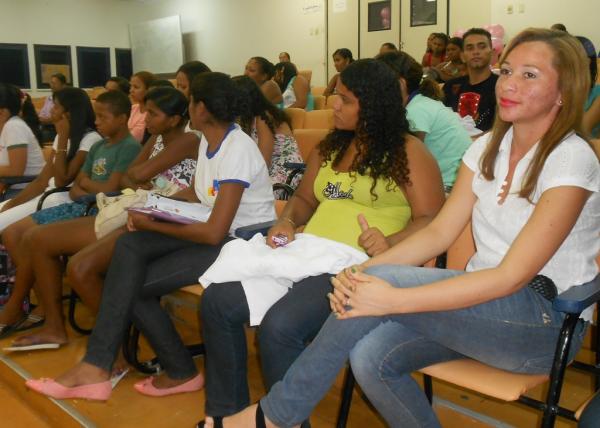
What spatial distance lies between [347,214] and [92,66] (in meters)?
11.7

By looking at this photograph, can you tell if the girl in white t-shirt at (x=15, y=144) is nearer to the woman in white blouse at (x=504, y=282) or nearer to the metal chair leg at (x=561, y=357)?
the woman in white blouse at (x=504, y=282)

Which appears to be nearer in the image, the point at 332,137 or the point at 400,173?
the point at 400,173

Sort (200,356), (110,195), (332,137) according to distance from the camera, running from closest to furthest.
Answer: (332,137)
(200,356)
(110,195)

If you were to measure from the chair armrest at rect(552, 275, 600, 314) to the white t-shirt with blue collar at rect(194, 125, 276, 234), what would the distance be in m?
1.09

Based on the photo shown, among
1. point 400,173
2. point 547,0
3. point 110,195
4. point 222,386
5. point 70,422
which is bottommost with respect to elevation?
point 70,422

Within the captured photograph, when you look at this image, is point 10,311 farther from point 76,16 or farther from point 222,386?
point 76,16

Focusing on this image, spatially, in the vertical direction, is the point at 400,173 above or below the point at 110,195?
above

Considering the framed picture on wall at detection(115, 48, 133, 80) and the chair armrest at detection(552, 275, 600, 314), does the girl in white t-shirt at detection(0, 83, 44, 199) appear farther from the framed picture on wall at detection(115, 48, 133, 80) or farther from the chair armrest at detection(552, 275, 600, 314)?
the framed picture on wall at detection(115, 48, 133, 80)

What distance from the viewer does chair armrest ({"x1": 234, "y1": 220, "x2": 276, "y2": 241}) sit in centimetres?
189

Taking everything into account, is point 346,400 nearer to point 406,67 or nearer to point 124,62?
point 406,67

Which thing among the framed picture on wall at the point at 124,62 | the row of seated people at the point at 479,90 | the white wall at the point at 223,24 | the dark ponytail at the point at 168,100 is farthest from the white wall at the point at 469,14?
the framed picture on wall at the point at 124,62

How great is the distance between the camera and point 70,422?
1902 millimetres

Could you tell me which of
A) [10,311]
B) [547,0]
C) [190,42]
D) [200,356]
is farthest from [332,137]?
[190,42]

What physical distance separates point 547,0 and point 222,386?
22.5ft
